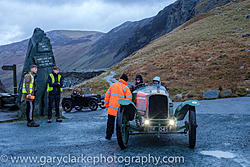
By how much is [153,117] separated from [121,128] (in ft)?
3.30

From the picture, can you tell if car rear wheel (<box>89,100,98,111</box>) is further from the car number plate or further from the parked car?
the car number plate

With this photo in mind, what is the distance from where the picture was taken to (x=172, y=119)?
19.5 feet

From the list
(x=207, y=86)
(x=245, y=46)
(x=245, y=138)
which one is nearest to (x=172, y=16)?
(x=245, y=46)

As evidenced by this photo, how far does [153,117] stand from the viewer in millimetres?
6152

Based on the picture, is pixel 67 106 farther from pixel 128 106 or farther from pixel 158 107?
pixel 158 107

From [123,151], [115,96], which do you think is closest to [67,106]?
[115,96]

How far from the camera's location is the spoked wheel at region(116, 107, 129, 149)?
5.57 meters

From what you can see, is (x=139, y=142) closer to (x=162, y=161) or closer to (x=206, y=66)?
(x=162, y=161)

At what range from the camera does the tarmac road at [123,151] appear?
16.4 ft

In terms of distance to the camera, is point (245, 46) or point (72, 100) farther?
point (245, 46)

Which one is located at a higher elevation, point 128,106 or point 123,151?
point 128,106

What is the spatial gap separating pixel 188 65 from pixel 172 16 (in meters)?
86.9

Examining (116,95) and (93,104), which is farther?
(93,104)

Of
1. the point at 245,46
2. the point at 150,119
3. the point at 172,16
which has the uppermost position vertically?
the point at 172,16
